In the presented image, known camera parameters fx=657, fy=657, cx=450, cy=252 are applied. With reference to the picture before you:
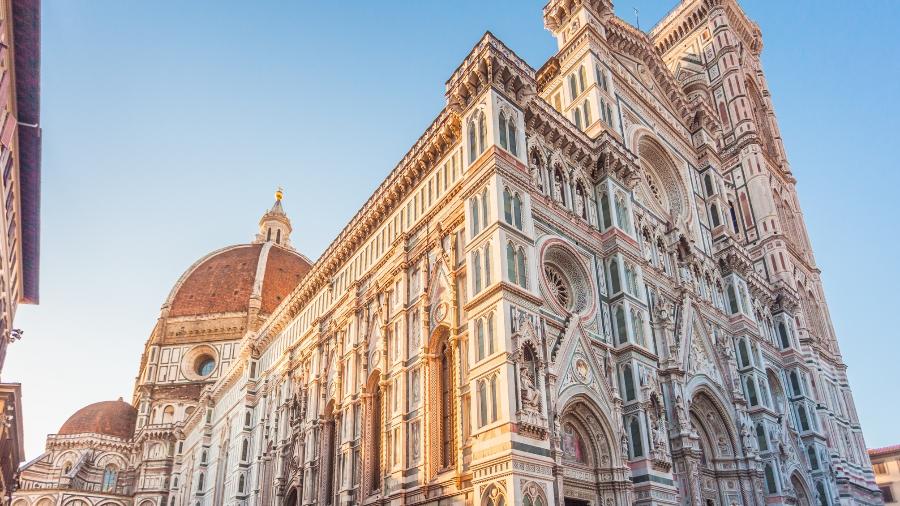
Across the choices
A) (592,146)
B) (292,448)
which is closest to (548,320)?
(592,146)

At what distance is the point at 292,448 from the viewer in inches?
1316

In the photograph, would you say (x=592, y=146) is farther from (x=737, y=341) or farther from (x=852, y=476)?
(x=852, y=476)

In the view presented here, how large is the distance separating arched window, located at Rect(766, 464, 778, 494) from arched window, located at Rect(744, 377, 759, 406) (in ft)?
9.58

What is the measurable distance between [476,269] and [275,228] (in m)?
74.6

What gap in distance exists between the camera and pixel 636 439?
22250 millimetres

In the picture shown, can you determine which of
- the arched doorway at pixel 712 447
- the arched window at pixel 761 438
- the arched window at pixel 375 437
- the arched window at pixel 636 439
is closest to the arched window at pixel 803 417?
the arched window at pixel 761 438

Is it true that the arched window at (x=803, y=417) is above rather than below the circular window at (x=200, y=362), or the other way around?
below

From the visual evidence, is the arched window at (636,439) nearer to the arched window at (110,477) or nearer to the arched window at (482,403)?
the arched window at (482,403)

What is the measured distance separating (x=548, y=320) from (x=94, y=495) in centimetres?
5802

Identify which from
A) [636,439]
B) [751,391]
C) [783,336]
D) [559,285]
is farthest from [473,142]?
[783,336]

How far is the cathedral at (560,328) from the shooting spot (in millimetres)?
20922

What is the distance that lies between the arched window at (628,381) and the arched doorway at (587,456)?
1737mm

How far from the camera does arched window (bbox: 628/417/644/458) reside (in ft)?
72.1

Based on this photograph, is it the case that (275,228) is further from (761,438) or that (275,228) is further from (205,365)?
(761,438)
